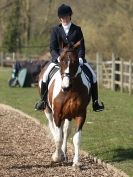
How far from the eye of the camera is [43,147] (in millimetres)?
12180

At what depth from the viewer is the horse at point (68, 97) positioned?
9.67 m

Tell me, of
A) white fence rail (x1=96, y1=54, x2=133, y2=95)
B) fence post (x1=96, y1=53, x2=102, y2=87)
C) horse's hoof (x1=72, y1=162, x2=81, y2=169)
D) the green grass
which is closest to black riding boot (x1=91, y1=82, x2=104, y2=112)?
the green grass

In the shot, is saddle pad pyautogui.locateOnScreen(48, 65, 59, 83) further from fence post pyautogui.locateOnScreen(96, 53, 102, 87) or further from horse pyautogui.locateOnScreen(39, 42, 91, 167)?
fence post pyautogui.locateOnScreen(96, 53, 102, 87)

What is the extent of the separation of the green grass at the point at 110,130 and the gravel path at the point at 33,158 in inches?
14.8

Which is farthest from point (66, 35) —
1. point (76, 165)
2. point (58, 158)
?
point (76, 165)

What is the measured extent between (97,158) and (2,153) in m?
1.89

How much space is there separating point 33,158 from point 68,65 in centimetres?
215

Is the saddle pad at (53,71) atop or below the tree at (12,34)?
below

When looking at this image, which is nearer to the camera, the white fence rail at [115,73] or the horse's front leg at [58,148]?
the horse's front leg at [58,148]

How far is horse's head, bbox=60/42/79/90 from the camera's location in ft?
31.6

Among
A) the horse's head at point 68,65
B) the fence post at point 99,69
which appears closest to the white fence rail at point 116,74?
the fence post at point 99,69

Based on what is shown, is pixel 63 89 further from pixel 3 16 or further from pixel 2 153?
pixel 3 16

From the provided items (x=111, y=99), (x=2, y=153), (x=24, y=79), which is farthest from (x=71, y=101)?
(x=24, y=79)

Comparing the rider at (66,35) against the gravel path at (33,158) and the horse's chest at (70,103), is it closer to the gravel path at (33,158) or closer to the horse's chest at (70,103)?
the horse's chest at (70,103)
